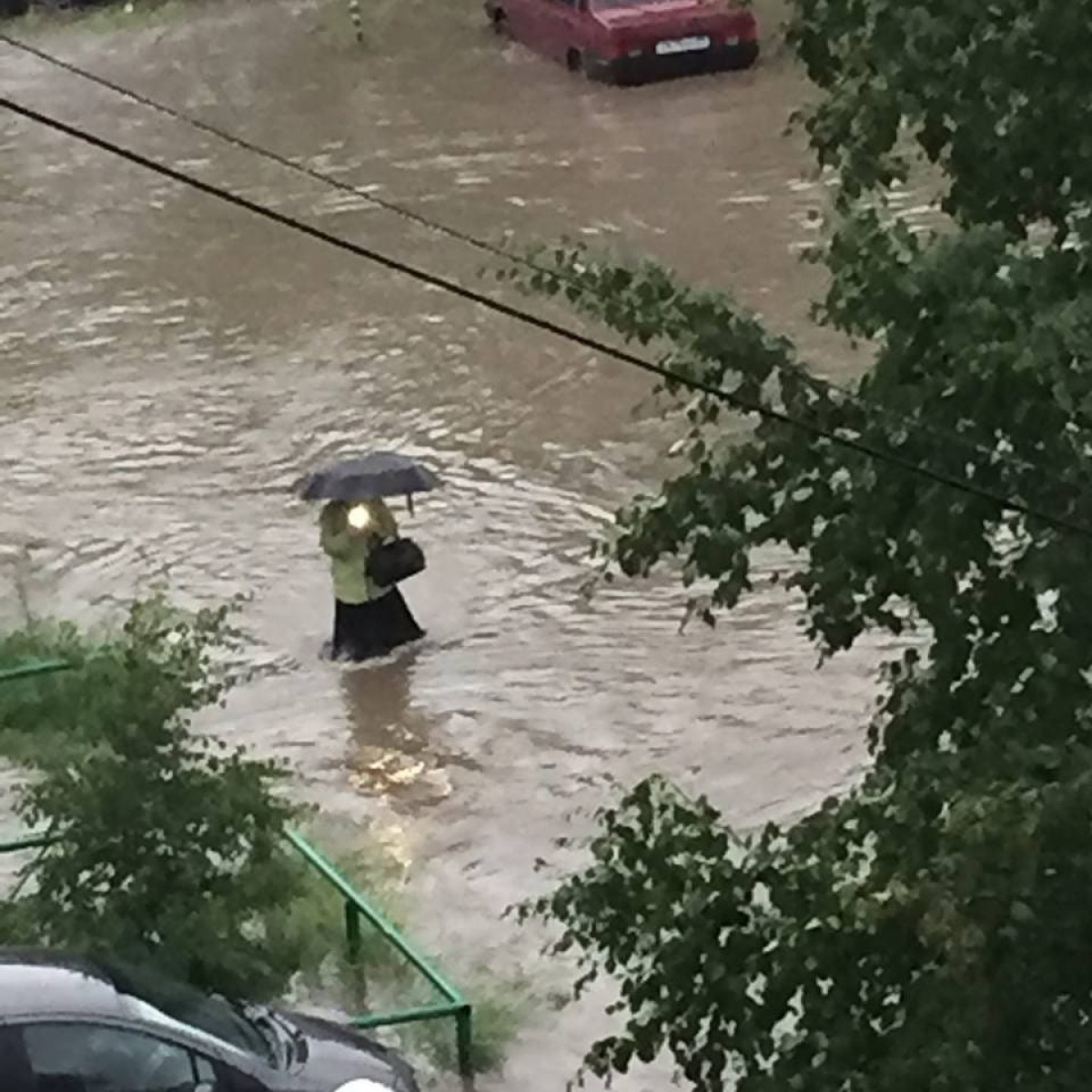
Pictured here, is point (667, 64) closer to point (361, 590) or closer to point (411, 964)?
point (361, 590)

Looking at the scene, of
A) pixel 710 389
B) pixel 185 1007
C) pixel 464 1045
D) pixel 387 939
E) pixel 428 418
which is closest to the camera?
pixel 710 389

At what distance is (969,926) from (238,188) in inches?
684

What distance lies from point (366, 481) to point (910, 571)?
264 inches

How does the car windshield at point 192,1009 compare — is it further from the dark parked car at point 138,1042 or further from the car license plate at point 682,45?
the car license plate at point 682,45

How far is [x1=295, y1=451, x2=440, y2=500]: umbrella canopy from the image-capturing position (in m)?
11.6

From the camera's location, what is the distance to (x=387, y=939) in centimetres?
900

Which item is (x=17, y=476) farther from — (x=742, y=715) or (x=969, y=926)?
(x=969, y=926)

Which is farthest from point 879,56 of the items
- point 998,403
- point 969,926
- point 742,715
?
point 742,715

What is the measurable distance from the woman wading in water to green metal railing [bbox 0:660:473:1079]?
2947 millimetres

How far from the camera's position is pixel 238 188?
832 inches

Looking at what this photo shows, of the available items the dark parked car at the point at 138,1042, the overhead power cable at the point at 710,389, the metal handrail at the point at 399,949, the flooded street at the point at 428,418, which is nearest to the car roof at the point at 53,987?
the dark parked car at the point at 138,1042

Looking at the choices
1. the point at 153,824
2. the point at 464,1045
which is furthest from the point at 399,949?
the point at 153,824

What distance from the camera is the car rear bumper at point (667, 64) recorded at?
2341 cm

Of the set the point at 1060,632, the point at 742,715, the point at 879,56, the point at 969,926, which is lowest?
the point at 742,715
